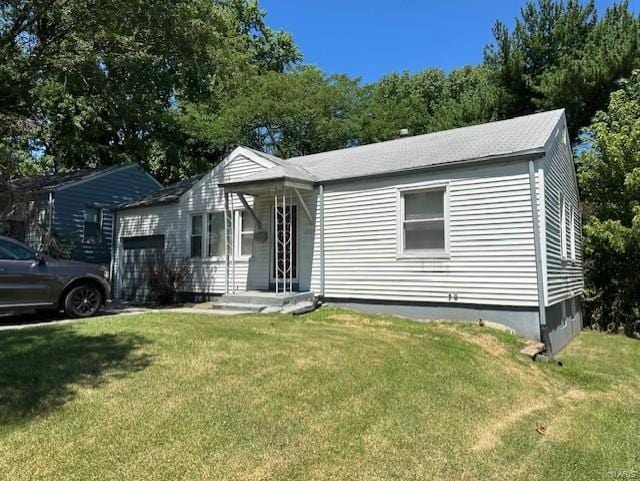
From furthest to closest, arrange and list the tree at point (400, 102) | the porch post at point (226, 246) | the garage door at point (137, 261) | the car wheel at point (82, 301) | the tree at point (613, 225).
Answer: the tree at point (400, 102) → the garage door at point (137, 261) → the tree at point (613, 225) → the porch post at point (226, 246) → the car wheel at point (82, 301)

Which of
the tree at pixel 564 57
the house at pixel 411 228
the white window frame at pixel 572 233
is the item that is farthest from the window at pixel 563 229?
the tree at pixel 564 57

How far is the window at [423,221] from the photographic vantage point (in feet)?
31.8

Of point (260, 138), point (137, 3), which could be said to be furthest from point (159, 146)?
point (137, 3)

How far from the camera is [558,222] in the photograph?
33.9 feet

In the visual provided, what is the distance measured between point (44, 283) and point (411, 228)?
7337 mm

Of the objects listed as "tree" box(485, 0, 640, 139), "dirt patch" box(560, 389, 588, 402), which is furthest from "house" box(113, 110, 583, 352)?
"tree" box(485, 0, 640, 139)

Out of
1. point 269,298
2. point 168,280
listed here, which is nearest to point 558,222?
point 269,298

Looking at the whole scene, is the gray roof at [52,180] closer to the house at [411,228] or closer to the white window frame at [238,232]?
the house at [411,228]

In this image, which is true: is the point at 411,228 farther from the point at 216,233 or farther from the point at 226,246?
the point at 216,233

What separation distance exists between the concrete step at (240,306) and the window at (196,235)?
8.91 feet

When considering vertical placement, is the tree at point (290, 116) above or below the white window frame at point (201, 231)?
above

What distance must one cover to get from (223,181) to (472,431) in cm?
1010

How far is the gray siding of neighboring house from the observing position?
17.2 m

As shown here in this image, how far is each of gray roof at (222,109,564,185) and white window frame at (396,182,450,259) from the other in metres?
0.42
